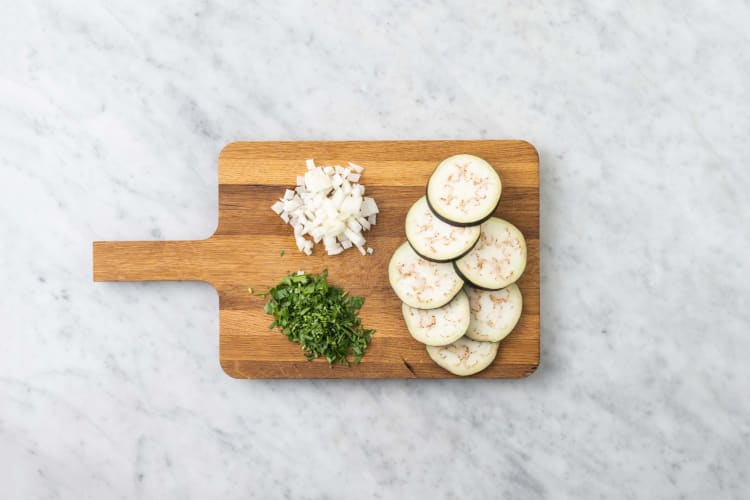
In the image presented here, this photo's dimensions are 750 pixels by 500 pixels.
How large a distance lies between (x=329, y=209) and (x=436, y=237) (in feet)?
A: 1.81

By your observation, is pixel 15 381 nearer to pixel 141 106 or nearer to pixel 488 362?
pixel 141 106

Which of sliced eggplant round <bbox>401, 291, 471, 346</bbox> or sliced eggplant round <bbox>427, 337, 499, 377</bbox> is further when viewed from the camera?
sliced eggplant round <bbox>427, 337, 499, 377</bbox>

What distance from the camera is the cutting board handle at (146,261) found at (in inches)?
127

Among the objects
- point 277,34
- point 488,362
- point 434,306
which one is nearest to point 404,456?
point 488,362

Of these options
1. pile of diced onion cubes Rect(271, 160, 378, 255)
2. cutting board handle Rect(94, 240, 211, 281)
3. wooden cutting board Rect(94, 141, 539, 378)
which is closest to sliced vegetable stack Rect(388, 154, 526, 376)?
wooden cutting board Rect(94, 141, 539, 378)

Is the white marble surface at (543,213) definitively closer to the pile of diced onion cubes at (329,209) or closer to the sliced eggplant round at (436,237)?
the pile of diced onion cubes at (329,209)

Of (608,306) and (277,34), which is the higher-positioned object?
(277,34)

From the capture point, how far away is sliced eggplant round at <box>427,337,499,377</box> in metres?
3.09

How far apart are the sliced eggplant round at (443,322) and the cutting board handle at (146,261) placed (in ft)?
3.78

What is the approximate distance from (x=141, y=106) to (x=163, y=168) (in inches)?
14.1

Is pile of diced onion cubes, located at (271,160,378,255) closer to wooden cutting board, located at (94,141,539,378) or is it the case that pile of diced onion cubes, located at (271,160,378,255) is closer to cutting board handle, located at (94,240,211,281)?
wooden cutting board, located at (94,141,539,378)

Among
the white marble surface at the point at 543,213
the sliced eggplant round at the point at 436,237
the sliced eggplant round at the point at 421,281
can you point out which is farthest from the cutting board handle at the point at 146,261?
the sliced eggplant round at the point at 436,237

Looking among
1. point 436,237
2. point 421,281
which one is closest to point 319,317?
point 421,281

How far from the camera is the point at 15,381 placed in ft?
11.3
